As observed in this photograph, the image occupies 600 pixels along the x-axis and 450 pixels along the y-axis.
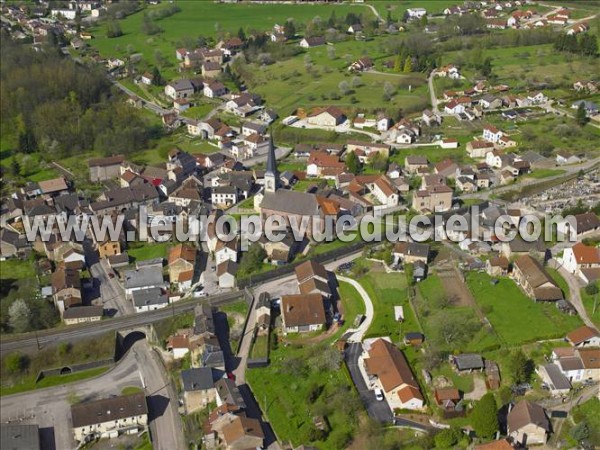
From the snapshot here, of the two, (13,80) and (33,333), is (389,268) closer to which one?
(33,333)

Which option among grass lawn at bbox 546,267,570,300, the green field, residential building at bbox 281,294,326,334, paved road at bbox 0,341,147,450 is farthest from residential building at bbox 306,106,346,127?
paved road at bbox 0,341,147,450

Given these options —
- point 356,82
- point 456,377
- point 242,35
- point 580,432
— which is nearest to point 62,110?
point 356,82

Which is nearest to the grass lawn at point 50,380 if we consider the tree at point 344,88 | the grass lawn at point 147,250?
the grass lawn at point 147,250

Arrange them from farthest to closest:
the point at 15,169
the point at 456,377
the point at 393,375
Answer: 1. the point at 15,169
2. the point at 456,377
3. the point at 393,375

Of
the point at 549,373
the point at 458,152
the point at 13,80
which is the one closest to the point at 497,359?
the point at 549,373

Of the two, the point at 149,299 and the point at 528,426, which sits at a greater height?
the point at 528,426

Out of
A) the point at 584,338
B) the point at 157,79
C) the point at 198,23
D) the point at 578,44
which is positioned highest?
the point at 578,44

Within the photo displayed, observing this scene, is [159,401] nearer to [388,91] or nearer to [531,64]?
[388,91]
